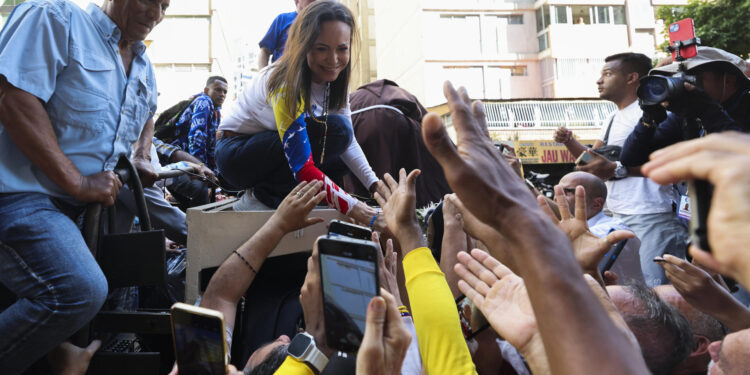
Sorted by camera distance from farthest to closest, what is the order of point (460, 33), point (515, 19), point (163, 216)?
point (515, 19), point (460, 33), point (163, 216)

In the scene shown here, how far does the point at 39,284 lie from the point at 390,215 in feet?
3.85

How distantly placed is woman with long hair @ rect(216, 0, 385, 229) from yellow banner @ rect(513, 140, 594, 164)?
14889 mm

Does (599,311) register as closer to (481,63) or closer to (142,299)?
(142,299)

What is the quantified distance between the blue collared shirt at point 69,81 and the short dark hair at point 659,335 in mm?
1983

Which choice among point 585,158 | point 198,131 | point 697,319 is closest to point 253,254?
point 697,319

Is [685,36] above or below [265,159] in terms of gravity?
above

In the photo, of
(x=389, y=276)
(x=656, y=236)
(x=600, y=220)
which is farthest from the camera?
(x=600, y=220)

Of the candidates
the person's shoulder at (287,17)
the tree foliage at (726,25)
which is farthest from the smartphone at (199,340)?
the tree foliage at (726,25)

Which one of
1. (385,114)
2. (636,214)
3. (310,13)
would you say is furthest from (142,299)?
(636,214)

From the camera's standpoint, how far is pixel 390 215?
6.46 feet

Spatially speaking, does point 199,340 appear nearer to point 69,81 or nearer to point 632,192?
point 69,81

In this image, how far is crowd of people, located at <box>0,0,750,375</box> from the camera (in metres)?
0.96

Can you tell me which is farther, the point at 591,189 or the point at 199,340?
the point at 591,189

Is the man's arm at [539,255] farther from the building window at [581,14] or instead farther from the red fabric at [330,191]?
the building window at [581,14]
